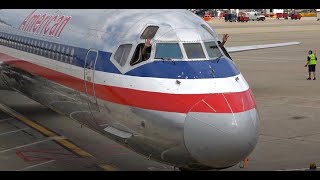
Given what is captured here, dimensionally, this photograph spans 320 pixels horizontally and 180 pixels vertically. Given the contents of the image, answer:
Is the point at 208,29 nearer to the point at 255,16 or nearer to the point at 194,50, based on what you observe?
the point at 194,50

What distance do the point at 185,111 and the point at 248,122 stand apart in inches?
45.6

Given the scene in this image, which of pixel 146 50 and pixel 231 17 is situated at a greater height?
pixel 146 50

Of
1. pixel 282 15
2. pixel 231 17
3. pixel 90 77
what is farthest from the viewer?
pixel 282 15

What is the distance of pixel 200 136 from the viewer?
993 cm

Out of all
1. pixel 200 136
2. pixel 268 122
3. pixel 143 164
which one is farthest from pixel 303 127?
pixel 200 136

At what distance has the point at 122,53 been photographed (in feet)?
38.4

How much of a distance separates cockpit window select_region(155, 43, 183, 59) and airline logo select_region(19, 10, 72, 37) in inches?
190

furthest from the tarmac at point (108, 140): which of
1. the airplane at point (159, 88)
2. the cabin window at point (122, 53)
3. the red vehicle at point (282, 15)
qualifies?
the red vehicle at point (282, 15)

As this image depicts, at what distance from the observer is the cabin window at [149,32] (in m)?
11.5

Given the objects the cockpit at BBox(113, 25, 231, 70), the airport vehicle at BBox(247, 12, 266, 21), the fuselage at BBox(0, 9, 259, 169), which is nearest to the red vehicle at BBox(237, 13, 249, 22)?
the airport vehicle at BBox(247, 12, 266, 21)

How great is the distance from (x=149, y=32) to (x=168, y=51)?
714 mm

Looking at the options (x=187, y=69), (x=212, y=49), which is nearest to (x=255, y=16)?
(x=212, y=49)

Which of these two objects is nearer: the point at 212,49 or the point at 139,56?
the point at 139,56
